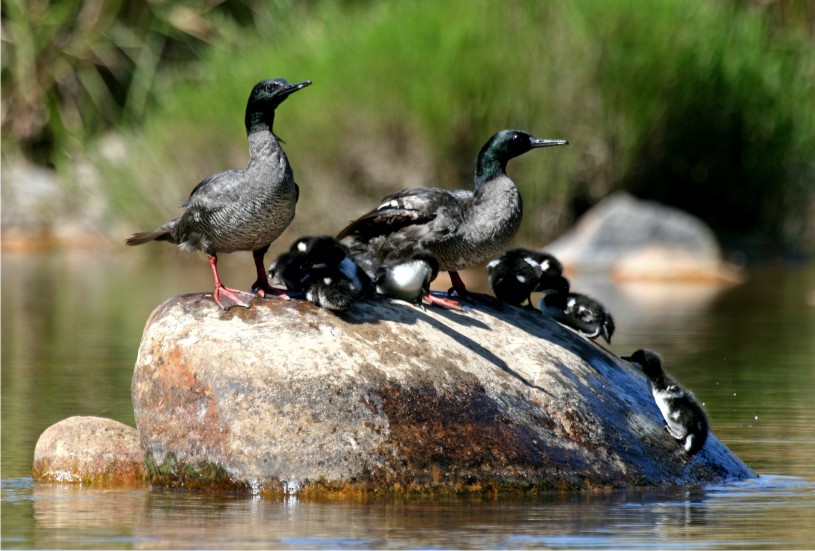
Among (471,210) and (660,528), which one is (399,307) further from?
(660,528)

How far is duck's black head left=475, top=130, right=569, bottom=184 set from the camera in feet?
27.2

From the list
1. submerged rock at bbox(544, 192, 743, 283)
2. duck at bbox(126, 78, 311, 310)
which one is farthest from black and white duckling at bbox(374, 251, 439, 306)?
submerged rock at bbox(544, 192, 743, 283)

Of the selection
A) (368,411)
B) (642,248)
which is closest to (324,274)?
(368,411)

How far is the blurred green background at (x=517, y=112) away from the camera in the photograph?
23.8 m

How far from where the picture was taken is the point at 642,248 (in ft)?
75.9

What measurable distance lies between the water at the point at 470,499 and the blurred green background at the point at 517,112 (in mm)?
7358

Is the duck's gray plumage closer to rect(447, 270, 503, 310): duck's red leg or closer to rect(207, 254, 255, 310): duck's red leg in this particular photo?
rect(447, 270, 503, 310): duck's red leg

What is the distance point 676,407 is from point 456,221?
1543 millimetres

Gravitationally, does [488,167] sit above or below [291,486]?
above

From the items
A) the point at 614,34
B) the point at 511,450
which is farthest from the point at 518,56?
the point at 511,450

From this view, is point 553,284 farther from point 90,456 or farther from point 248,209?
point 90,456

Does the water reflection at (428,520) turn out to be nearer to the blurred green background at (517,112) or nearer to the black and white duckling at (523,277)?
the black and white duckling at (523,277)

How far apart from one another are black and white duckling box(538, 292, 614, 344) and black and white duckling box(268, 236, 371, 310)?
1.39 meters

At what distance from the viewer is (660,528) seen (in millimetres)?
5980
